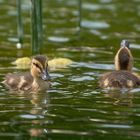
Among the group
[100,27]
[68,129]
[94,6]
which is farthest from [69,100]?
[94,6]

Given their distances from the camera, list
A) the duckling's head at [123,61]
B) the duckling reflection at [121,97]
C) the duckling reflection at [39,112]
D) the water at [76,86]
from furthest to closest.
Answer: the duckling's head at [123,61] < the duckling reflection at [121,97] < the water at [76,86] < the duckling reflection at [39,112]

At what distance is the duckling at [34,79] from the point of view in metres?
11.7

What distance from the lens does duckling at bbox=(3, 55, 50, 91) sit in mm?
11680

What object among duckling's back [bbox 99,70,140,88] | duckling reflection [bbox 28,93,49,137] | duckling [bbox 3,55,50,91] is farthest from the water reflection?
duckling [bbox 3,55,50,91]

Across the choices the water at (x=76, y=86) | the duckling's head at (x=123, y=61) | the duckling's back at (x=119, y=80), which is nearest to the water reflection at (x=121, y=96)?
the water at (x=76, y=86)

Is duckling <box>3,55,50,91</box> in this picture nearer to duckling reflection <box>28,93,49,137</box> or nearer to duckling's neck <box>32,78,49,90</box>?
duckling's neck <box>32,78,49,90</box>

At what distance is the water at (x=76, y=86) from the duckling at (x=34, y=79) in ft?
0.68

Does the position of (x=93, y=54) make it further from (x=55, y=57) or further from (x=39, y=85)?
(x=39, y=85)

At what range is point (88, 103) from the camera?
34.1 feet

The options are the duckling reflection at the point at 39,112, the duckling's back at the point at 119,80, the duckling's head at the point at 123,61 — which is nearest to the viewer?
the duckling reflection at the point at 39,112

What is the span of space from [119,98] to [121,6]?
11.7 m

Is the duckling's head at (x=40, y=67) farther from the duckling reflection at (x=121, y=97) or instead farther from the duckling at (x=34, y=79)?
the duckling reflection at (x=121, y=97)

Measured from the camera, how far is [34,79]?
11.9 metres

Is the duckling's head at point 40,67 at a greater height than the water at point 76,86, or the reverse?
the duckling's head at point 40,67
